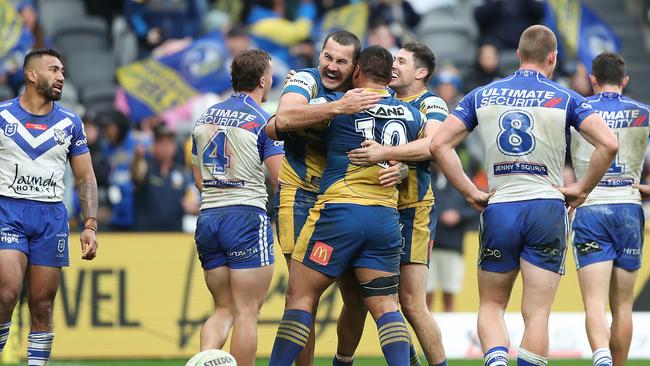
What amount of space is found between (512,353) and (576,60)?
25.8 feet

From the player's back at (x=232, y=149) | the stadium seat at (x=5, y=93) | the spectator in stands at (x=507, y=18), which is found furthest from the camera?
the spectator in stands at (x=507, y=18)

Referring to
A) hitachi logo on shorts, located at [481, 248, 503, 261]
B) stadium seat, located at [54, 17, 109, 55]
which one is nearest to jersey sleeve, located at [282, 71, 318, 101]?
hitachi logo on shorts, located at [481, 248, 503, 261]

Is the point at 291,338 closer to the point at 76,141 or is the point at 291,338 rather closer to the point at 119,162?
the point at 76,141

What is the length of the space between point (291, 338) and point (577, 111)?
9.06 ft

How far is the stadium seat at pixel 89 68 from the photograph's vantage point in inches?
877

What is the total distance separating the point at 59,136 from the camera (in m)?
11.1

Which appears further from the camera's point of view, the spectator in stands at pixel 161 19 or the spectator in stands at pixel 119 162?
the spectator in stands at pixel 161 19

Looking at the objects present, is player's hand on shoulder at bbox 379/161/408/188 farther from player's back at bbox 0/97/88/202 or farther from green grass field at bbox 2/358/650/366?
green grass field at bbox 2/358/650/366

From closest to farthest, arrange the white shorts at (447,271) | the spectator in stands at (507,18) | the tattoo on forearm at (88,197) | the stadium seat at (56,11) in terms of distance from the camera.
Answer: the tattoo on forearm at (88,197), the white shorts at (447,271), the spectator in stands at (507,18), the stadium seat at (56,11)

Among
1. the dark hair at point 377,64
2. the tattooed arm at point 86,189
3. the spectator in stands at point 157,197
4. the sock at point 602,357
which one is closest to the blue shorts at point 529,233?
the dark hair at point 377,64

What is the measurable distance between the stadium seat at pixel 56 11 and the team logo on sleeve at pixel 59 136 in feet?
41.6

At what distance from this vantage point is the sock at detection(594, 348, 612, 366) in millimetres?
11094

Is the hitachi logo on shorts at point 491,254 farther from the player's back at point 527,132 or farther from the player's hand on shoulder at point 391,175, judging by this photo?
the player's hand on shoulder at point 391,175

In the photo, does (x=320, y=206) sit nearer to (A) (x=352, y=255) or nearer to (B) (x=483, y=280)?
(A) (x=352, y=255)
